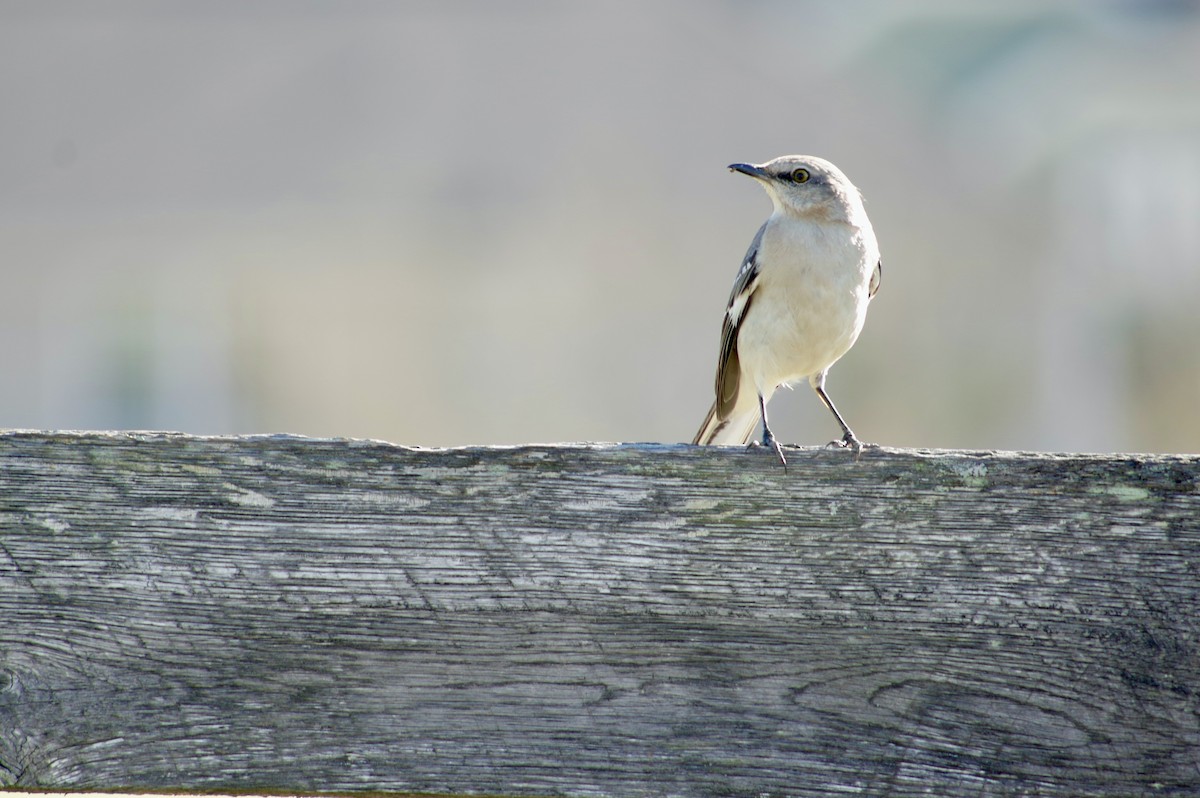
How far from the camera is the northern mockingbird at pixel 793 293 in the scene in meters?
4.86

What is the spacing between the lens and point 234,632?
249cm

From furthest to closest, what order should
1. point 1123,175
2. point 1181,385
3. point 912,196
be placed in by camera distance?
point 912,196 → point 1123,175 → point 1181,385

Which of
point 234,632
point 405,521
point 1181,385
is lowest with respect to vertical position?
point 1181,385

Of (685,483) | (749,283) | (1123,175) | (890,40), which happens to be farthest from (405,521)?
(890,40)

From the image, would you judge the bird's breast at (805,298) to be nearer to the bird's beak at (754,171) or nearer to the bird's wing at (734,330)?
the bird's wing at (734,330)

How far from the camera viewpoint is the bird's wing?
5.14 meters

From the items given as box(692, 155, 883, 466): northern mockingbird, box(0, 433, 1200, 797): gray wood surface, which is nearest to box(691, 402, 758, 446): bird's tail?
box(692, 155, 883, 466): northern mockingbird

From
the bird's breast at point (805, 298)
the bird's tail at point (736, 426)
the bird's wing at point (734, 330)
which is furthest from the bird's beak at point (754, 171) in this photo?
the bird's tail at point (736, 426)

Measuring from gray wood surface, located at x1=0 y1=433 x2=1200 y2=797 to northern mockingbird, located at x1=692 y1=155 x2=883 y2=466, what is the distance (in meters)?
2.11

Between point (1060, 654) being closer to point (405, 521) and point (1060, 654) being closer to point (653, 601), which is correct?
point (653, 601)

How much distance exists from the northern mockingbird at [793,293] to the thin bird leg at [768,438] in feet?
0.06

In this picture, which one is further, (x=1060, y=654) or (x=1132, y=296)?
(x=1132, y=296)

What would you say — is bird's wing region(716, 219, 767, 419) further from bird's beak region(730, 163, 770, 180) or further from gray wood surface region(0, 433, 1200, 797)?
gray wood surface region(0, 433, 1200, 797)

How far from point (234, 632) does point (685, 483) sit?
0.94 m
